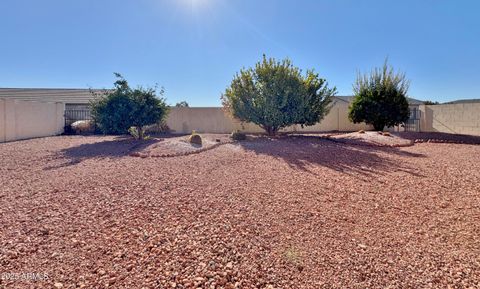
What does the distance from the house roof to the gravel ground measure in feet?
63.5

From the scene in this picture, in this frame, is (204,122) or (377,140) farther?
(204,122)

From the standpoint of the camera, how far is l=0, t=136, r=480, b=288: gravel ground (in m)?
2.21

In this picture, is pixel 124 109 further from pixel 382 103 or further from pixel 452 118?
pixel 452 118

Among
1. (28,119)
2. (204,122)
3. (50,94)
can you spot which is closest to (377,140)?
(204,122)

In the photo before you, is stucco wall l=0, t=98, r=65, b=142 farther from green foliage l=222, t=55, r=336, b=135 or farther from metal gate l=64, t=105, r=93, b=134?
green foliage l=222, t=55, r=336, b=135

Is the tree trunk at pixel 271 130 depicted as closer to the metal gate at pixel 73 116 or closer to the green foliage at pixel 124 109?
the green foliage at pixel 124 109

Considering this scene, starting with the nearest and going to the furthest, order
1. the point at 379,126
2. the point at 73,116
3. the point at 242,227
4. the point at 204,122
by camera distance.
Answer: the point at 242,227, the point at 379,126, the point at 73,116, the point at 204,122

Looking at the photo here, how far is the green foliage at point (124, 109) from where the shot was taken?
10992 mm

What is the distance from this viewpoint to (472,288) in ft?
6.81

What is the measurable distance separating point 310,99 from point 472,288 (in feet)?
32.2

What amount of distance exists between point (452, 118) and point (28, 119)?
71.3 feet

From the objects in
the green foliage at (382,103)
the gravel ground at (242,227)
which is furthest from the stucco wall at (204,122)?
the gravel ground at (242,227)

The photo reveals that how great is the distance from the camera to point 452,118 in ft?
49.0

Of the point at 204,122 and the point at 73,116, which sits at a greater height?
the point at 73,116
